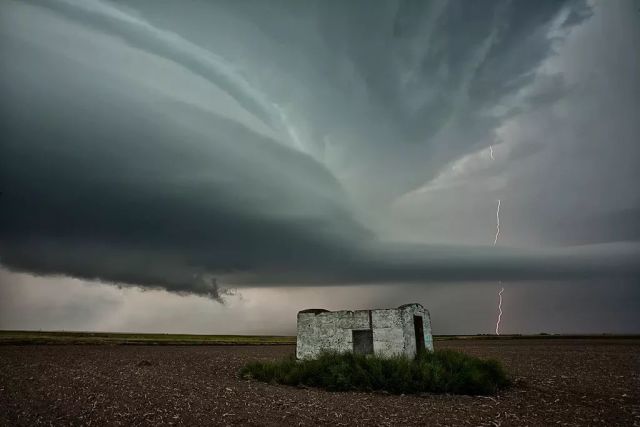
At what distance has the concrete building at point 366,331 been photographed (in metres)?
23.1

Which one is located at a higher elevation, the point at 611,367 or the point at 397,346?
the point at 397,346

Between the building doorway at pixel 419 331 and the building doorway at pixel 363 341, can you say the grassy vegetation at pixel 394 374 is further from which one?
the building doorway at pixel 363 341

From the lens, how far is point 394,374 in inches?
760

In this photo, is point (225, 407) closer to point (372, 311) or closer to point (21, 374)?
point (372, 311)

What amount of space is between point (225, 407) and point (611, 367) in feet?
95.3

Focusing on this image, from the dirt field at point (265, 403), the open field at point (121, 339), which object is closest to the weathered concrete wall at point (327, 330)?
Answer: the dirt field at point (265, 403)

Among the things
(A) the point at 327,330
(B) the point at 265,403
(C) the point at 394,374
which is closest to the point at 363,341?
(A) the point at 327,330

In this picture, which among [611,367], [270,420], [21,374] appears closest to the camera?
[270,420]

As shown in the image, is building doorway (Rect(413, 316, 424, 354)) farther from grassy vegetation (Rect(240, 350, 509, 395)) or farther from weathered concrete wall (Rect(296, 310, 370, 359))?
weathered concrete wall (Rect(296, 310, 370, 359))

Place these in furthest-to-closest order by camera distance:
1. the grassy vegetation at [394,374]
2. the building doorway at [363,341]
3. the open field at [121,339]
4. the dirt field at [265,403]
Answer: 1. the open field at [121,339]
2. the building doorway at [363,341]
3. the grassy vegetation at [394,374]
4. the dirt field at [265,403]

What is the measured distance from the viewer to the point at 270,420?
13.2 meters

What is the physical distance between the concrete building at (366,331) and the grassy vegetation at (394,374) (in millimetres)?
1299

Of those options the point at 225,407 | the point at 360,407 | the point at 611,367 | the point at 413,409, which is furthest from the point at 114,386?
the point at 611,367

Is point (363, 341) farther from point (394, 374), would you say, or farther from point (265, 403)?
point (265, 403)
